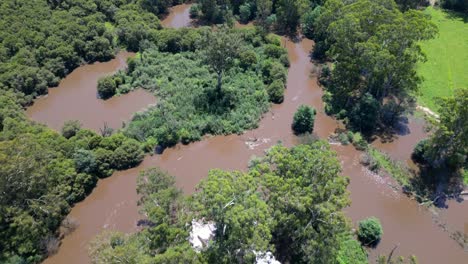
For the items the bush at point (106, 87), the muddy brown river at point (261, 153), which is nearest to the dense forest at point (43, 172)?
the muddy brown river at point (261, 153)

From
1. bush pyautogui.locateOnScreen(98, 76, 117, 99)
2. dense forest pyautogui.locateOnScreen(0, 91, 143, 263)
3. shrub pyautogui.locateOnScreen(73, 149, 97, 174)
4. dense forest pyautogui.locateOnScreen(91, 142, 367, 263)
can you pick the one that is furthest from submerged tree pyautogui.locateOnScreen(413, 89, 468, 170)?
bush pyautogui.locateOnScreen(98, 76, 117, 99)

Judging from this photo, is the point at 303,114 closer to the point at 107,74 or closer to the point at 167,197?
the point at 167,197

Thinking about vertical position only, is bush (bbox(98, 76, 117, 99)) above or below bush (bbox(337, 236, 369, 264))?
above

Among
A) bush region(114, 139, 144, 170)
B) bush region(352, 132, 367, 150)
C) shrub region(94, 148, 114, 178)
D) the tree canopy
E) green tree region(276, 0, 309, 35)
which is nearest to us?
shrub region(94, 148, 114, 178)

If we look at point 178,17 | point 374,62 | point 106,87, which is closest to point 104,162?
point 106,87

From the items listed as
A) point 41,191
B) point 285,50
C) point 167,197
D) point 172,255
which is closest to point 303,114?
point 285,50

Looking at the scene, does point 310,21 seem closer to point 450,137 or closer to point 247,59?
point 247,59

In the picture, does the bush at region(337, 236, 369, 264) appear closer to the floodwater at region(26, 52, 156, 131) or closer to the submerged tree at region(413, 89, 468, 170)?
the submerged tree at region(413, 89, 468, 170)

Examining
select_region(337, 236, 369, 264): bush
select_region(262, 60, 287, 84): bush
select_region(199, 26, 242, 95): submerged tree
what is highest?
select_region(199, 26, 242, 95): submerged tree
